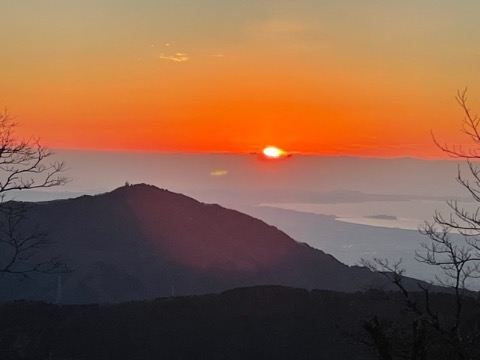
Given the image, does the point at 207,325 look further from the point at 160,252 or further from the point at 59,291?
the point at 160,252

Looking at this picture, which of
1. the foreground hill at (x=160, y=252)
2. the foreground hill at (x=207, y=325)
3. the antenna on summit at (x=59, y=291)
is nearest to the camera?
the foreground hill at (x=207, y=325)

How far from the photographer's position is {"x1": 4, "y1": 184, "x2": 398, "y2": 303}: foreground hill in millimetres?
65688

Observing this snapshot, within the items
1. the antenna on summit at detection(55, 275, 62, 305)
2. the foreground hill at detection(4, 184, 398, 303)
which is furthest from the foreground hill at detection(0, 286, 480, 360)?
the foreground hill at detection(4, 184, 398, 303)

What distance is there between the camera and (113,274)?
67062 millimetres

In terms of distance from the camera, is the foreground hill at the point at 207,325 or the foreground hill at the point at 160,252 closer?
the foreground hill at the point at 207,325

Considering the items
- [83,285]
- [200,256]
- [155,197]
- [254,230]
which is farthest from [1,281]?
[254,230]

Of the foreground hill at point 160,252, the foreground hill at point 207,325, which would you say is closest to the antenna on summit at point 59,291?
the foreground hill at point 160,252

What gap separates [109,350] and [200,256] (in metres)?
39.1

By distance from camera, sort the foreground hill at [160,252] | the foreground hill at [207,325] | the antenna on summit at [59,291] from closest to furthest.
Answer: the foreground hill at [207,325], the antenna on summit at [59,291], the foreground hill at [160,252]

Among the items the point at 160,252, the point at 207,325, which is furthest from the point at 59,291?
the point at 207,325

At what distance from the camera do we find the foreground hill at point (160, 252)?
65.7 m

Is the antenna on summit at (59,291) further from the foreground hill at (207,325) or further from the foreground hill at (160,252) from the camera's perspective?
the foreground hill at (207,325)

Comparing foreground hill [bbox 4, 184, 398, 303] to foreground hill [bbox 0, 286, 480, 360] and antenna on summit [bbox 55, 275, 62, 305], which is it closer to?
antenna on summit [bbox 55, 275, 62, 305]

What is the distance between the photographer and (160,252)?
7625 cm
